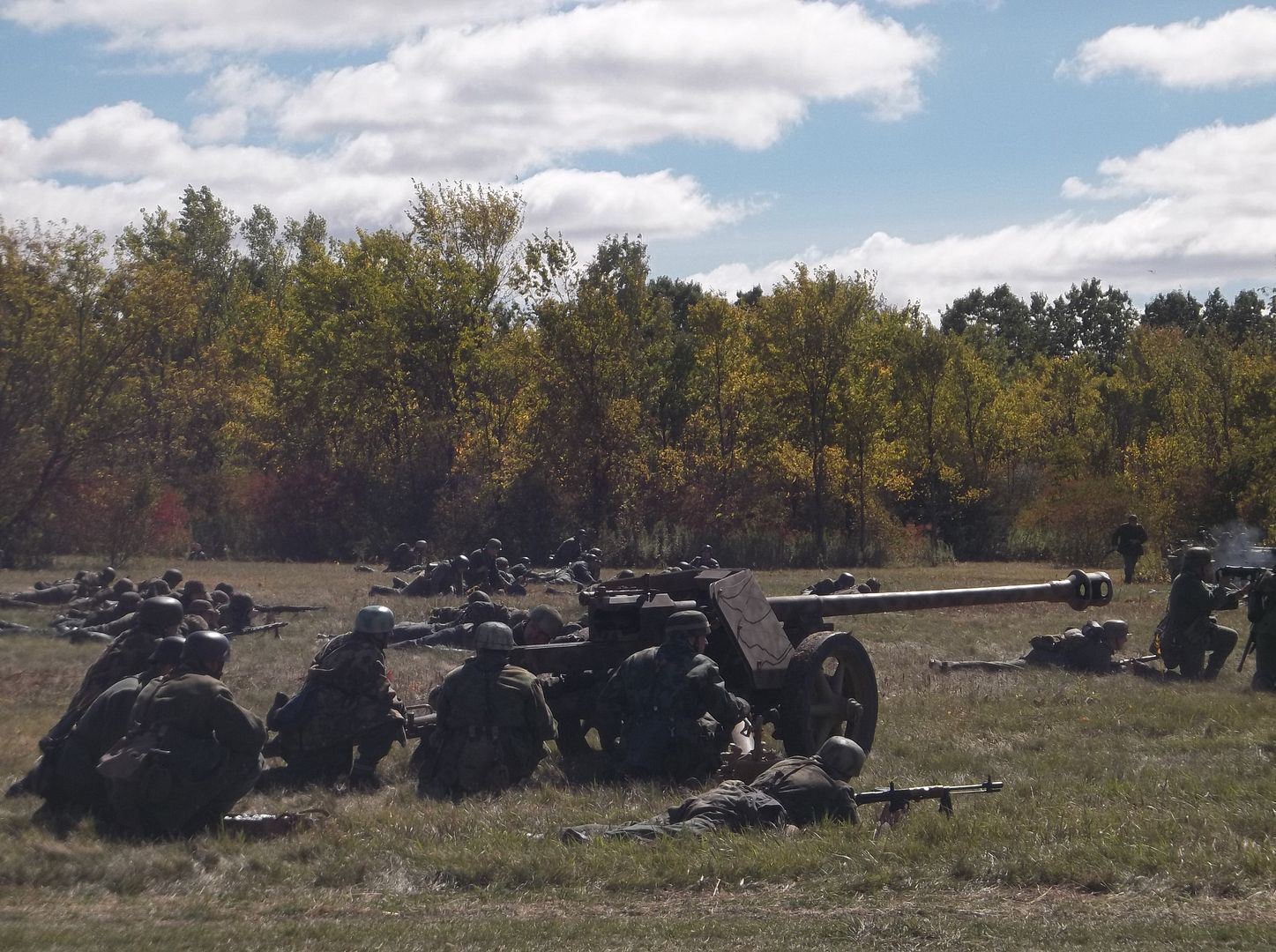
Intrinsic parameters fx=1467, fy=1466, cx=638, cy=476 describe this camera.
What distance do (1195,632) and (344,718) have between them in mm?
10181

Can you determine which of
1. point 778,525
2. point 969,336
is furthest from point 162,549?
point 969,336

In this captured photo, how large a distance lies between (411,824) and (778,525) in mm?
37985

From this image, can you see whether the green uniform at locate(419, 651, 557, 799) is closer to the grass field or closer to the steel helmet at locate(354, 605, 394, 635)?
the grass field

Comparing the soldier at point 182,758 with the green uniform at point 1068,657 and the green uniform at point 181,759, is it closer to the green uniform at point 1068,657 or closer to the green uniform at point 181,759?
the green uniform at point 181,759

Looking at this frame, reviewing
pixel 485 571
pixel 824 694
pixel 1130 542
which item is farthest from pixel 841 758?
pixel 1130 542

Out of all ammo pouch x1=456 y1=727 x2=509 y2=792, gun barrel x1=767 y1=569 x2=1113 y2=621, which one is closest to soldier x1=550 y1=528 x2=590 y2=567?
gun barrel x1=767 y1=569 x2=1113 y2=621

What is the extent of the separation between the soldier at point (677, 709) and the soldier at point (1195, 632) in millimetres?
7839

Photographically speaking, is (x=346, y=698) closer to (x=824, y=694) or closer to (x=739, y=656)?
(x=739, y=656)

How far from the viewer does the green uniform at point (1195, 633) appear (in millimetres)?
16547

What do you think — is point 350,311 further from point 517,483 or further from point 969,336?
point 969,336

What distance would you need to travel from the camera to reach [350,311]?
5084 cm

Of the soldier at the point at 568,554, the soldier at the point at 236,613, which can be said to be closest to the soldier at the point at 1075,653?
the soldier at the point at 236,613

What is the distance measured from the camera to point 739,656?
11492 millimetres

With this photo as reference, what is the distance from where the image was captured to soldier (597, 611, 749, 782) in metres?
10.6
